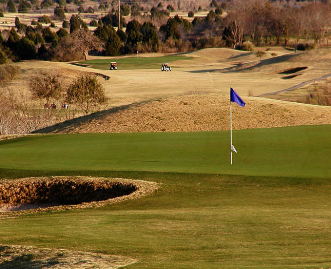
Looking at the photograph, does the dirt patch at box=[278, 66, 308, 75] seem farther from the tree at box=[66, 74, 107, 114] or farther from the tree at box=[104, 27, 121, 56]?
the tree at box=[104, 27, 121, 56]

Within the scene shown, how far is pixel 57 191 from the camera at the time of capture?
1305cm

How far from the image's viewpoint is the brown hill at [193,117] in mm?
26703

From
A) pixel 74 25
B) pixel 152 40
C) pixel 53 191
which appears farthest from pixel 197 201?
pixel 74 25

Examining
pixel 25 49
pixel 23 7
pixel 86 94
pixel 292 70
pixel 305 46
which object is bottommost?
pixel 86 94

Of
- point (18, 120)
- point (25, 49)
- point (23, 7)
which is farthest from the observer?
point (23, 7)

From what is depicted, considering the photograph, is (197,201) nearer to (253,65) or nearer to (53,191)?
(53,191)

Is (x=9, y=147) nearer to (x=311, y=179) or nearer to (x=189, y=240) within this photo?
(x=311, y=179)

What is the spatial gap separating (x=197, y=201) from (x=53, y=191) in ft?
13.3

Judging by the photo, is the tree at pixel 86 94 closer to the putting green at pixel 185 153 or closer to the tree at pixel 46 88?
the tree at pixel 46 88

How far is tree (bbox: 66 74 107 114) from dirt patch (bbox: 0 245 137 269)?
98.8ft

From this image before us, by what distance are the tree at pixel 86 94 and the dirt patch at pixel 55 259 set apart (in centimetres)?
3013

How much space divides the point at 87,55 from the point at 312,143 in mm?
75407

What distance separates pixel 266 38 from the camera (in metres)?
103

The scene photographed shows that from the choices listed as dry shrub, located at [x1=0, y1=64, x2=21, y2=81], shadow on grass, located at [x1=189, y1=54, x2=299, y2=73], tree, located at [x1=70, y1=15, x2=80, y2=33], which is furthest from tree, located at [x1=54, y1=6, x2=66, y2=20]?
dry shrub, located at [x1=0, y1=64, x2=21, y2=81]
